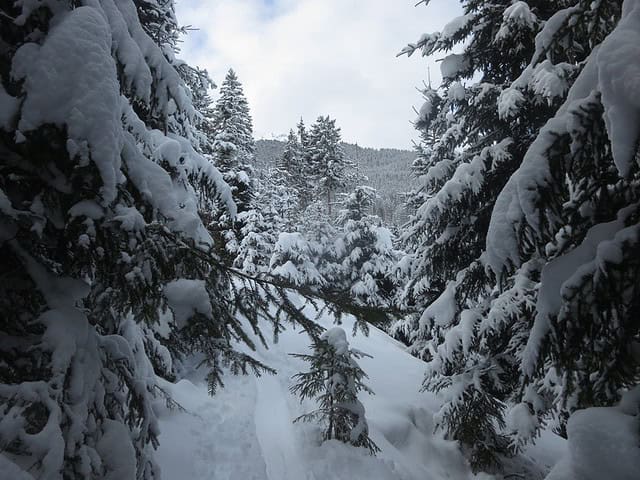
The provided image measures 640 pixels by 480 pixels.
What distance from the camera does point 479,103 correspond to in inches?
256

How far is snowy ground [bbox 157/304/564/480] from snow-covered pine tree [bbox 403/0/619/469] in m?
1.23

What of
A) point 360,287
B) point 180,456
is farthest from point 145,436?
point 360,287

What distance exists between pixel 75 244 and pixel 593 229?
3167mm

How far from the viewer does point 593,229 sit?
2.04 m

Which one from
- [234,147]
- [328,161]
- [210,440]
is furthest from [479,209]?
[328,161]

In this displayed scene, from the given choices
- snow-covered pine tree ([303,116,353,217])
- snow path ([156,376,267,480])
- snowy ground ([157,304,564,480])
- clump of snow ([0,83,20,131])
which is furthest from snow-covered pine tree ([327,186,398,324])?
clump of snow ([0,83,20,131])

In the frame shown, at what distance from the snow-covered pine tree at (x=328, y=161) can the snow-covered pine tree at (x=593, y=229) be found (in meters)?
24.0

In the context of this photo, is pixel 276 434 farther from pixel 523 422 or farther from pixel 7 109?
pixel 7 109

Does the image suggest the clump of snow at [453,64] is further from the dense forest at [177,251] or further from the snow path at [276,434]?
the snow path at [276,434]

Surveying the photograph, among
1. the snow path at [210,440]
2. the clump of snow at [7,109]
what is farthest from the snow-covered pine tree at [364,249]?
the clump of snow at [7,109]

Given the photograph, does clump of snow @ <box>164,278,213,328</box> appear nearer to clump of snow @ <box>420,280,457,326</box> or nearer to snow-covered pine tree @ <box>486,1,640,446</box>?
snow-covered pine tree @ <box>486,1,640,446</box>

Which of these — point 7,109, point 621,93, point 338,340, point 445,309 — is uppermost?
point 621,93

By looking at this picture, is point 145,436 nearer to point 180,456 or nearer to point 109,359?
point 109,359

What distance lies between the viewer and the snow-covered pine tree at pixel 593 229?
1555mm
